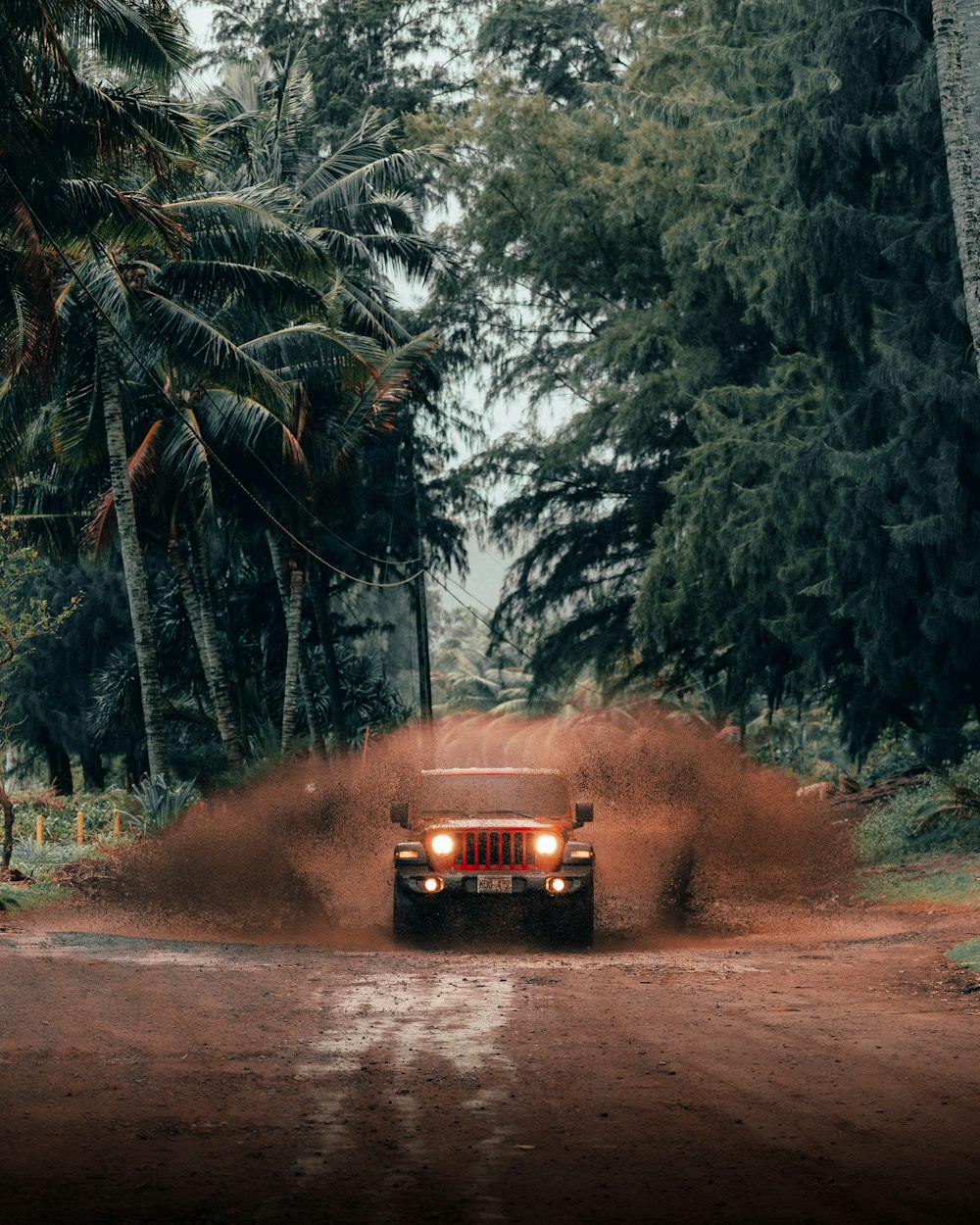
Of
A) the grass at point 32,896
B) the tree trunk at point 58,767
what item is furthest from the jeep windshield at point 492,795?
the tree trunk at point 58,767

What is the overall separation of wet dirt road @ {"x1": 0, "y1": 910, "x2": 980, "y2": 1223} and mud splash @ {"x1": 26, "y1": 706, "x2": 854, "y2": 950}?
4540 mm

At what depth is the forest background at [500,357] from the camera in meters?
22.8

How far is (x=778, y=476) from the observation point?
2570cm

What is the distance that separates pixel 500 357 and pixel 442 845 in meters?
26.2

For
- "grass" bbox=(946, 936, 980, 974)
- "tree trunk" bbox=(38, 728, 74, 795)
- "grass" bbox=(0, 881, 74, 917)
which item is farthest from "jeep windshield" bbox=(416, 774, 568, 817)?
"tree trunk" bbox=(38, 728, 74, 795)

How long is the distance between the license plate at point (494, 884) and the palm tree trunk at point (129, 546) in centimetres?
1273

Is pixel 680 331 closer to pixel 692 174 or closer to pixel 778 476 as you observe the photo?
pixel 692 174

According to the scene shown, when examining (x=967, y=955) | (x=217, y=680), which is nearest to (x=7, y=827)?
(x=217, y=680)

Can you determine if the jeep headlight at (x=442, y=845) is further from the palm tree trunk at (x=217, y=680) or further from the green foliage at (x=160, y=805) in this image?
the palm tree trunk at (x=217, y=680)

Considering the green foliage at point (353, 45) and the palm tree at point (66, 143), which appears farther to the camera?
the green foliage at point (353, 45)

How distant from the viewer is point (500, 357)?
39844mm

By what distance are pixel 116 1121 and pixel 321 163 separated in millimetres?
34199

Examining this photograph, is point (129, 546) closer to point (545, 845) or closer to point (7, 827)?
point (7, 827)

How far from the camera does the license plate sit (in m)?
14.9
